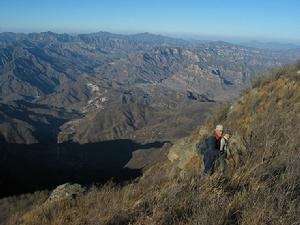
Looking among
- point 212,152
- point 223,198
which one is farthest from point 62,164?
point 223,198

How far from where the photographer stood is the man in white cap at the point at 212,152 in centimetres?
909

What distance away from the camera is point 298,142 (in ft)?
31.4

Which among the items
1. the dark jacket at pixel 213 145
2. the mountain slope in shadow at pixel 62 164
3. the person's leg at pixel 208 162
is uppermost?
the dark jacket at pixel 213 145

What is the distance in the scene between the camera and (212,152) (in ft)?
31.2

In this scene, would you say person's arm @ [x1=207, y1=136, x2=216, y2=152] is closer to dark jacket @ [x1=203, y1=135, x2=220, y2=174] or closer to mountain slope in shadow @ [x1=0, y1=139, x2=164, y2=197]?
dark jacket @ [x1=203, y1=135, x2=220, y2=174]

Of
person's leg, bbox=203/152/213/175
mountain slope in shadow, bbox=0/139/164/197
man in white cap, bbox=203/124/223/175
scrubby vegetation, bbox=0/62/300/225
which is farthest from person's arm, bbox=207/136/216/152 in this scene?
mountain slope in shadow, bbox=0/139/164/197

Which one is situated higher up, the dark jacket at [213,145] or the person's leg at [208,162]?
the dark jacket at [213,145]

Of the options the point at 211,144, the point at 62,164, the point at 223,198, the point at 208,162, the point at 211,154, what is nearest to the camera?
the point at 223,198

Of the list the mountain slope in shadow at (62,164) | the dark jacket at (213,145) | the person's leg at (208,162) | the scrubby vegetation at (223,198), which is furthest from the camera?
the mountain slope in shadow at (62,164)

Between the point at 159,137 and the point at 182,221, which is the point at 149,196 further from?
the point at 159,137

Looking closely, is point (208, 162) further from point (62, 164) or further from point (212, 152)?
point (62, 164)

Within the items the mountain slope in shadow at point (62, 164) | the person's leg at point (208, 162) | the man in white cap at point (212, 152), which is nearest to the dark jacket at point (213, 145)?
the man in white cap at point (212, 152)

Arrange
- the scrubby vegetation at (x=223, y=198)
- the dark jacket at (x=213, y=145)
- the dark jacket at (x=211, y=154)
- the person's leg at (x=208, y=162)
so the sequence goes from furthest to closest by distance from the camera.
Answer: the dark jacket at (x=213, y=145), the dark jacket at (x=211, y=154), the person's leg at (x=208, y=162), the scrubby vegetation at (x=223, y=198)

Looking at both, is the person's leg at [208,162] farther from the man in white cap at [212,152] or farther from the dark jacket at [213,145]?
the dark jacket at [213,145]
